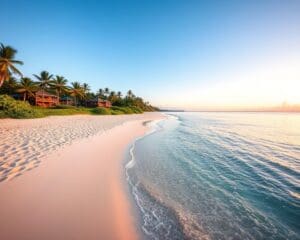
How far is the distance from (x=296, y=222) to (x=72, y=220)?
17.2 ft

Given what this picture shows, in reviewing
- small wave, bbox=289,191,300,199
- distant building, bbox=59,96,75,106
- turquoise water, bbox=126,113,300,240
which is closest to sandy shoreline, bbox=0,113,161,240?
turquoise water, bbox=126,113,300,240

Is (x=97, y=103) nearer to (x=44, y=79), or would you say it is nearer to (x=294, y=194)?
(x=44, y=79)

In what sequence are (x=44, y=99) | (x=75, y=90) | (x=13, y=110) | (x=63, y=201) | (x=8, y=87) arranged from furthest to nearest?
1. (x=75, y=90)
2. (x=44, y=99)
3. (x=8, y=87)
4. (x=13, y=110)
5. (x=63, y=201)

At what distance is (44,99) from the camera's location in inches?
1964

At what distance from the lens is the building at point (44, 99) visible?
47.6 metres

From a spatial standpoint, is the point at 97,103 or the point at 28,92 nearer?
the point at 28,92

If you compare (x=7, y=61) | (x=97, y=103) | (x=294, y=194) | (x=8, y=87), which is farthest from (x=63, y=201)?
(x=97, y=103)

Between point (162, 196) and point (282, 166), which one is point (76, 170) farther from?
point (282, 166)

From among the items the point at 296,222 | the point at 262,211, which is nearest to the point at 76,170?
the point at 262,211

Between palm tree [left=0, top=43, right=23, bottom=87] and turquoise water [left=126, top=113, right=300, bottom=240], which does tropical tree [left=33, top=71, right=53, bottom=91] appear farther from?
turquoise water [left=126, top=113, right=300, bottom=240]

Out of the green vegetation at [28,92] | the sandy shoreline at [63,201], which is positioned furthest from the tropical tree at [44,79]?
the sandy shoreline at [63,201]

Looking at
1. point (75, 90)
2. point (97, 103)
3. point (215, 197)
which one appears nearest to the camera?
point (215, 197)

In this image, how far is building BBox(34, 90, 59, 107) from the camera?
47.6 metres

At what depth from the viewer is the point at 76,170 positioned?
249 inches
